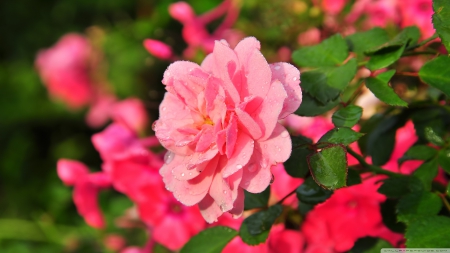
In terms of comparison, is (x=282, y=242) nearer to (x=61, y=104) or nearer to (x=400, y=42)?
(x=400, y=42)

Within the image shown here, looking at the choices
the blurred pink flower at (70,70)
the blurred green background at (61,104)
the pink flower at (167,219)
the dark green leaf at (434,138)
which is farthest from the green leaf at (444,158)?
the blurred pink flower at (70,70)

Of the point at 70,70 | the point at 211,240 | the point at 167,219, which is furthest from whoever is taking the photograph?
the point at 70,70

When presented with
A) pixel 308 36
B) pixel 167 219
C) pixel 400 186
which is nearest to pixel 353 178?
pixel 400 186

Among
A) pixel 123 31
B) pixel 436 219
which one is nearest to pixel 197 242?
pixel 436 219

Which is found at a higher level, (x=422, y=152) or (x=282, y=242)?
(x=422, y=152)

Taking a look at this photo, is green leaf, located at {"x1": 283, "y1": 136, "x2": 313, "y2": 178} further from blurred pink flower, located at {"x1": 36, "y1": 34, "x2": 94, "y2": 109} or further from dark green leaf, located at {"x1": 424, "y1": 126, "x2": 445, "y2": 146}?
blurred pink flower, located at {"x1": 36, "y1": 34, "x2": 94, "y2": 109}

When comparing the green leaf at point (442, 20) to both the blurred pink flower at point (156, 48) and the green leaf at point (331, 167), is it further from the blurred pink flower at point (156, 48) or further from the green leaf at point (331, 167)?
the blurred pink flower at point (156, 48)
